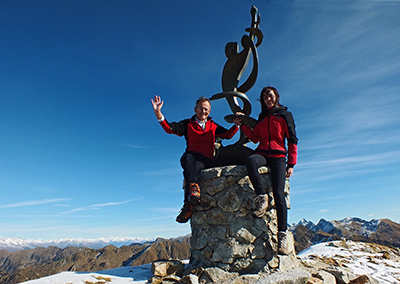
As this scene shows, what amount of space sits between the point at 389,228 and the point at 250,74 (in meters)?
219

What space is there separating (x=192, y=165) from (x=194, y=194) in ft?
1.83

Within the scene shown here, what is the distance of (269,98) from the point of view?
448 centimetres

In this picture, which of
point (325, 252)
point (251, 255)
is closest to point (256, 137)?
point (251, 255)

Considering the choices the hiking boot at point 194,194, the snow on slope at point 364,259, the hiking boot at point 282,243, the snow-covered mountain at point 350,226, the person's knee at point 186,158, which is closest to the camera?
the hiking boot at point 282,243

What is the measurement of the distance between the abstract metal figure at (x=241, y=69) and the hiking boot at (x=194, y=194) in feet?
7.46

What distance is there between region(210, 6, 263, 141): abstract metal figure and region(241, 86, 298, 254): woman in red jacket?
164 cm

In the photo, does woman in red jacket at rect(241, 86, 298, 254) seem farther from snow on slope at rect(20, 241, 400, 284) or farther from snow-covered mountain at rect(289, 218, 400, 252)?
snow-covered mountain at rect(289, 218, 400, 252)

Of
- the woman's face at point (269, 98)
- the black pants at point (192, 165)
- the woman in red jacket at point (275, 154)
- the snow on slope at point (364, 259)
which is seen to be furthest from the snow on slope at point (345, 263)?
the woman's face at point (269, 98)

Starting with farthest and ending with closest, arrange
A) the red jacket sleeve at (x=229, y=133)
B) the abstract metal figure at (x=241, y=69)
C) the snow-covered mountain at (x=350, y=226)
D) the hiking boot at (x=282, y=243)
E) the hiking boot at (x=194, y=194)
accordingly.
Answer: the snow-covered mountain at (x=350, y=226) < the abstract metal figure at (x=241, y=69) < the red jacket sleeve at (x=229, y=133) < the hiking boot at (x=194, y=194) < the hiking boot at (x=282, y=243)

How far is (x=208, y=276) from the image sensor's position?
3762mm

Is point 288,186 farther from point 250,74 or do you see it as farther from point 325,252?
point 325,252

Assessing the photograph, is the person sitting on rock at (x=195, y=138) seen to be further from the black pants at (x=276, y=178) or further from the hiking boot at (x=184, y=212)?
the black pants at (x=276, y=178)

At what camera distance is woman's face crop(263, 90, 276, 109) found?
14.7 feet

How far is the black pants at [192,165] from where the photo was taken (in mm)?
4273
